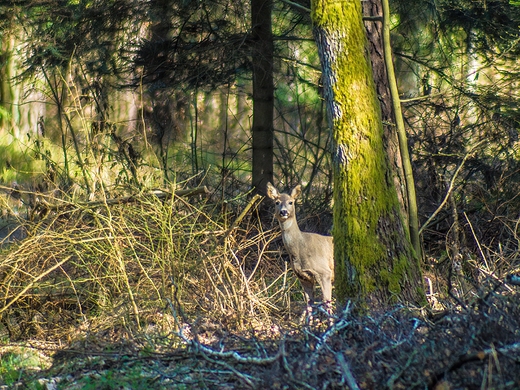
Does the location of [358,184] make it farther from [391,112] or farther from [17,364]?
[17,364]

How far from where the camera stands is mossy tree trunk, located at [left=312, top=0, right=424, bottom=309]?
7.28 metres

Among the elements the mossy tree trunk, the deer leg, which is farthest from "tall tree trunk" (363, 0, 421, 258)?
the deer leg

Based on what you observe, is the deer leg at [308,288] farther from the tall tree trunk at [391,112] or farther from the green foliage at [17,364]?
the green foliage at [17,364]

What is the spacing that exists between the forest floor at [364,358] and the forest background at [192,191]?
1.52m

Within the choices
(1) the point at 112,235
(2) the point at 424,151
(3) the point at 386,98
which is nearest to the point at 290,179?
(2) the point at 424,151

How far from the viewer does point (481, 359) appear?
4.20 metres

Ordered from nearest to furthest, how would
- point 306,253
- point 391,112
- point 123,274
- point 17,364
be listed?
point 17,364, point 123,274, point 391,112, point 306,253

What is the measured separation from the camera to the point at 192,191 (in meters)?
9.59

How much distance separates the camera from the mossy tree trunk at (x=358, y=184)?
7281 mm

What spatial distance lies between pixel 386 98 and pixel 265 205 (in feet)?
13.2

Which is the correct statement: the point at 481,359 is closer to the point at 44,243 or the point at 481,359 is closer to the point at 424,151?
the point at 44,243

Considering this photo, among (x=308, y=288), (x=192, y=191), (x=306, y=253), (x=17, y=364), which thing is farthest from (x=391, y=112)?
(x=17, y=364)

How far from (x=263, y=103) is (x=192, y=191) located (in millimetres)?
4604

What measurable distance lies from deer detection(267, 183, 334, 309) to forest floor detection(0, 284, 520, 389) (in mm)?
3464
